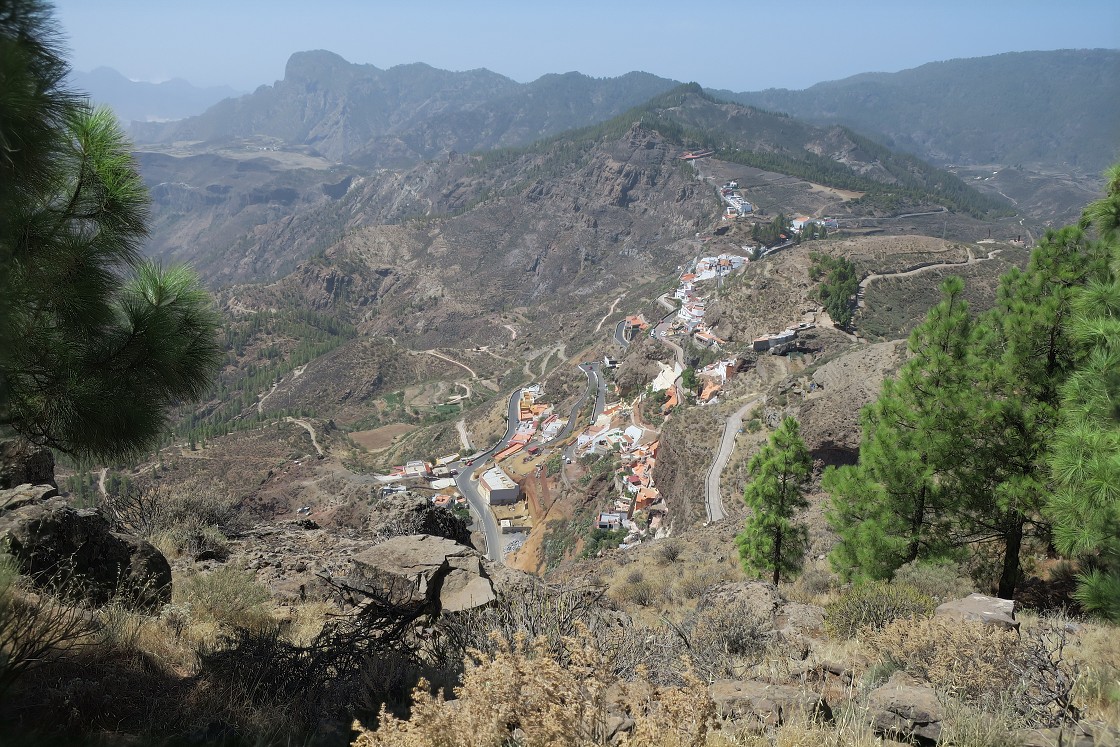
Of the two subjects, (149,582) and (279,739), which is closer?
(279,739)

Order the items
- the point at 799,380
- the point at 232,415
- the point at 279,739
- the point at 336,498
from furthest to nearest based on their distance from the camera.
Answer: the point at 232,415
the point at 336,498
the point at 799,380
the point at 279,739

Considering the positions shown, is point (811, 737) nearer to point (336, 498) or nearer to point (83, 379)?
point (83, 379)

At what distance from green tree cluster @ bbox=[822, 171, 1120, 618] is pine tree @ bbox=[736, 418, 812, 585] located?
8.13ft

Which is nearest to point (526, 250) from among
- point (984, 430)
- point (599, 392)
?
point (599, 392)

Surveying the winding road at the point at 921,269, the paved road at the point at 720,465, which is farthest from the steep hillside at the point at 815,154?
the paved road at the point at 720,465

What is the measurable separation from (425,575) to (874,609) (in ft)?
15.7

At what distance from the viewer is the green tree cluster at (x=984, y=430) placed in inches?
297

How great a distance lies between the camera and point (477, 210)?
140 meters

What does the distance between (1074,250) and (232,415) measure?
88.9 m

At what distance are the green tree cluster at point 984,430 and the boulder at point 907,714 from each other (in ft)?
12.2

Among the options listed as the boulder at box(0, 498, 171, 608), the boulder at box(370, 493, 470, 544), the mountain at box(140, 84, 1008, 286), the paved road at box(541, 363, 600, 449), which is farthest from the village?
the mountain at box(140, 84, 1008, 286)

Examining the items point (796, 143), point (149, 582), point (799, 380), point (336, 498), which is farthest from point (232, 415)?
point (796, 143)

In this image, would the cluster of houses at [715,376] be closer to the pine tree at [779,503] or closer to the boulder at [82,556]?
the pine tree at [779,503]

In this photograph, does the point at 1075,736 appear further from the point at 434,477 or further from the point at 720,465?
the point at 434,477
